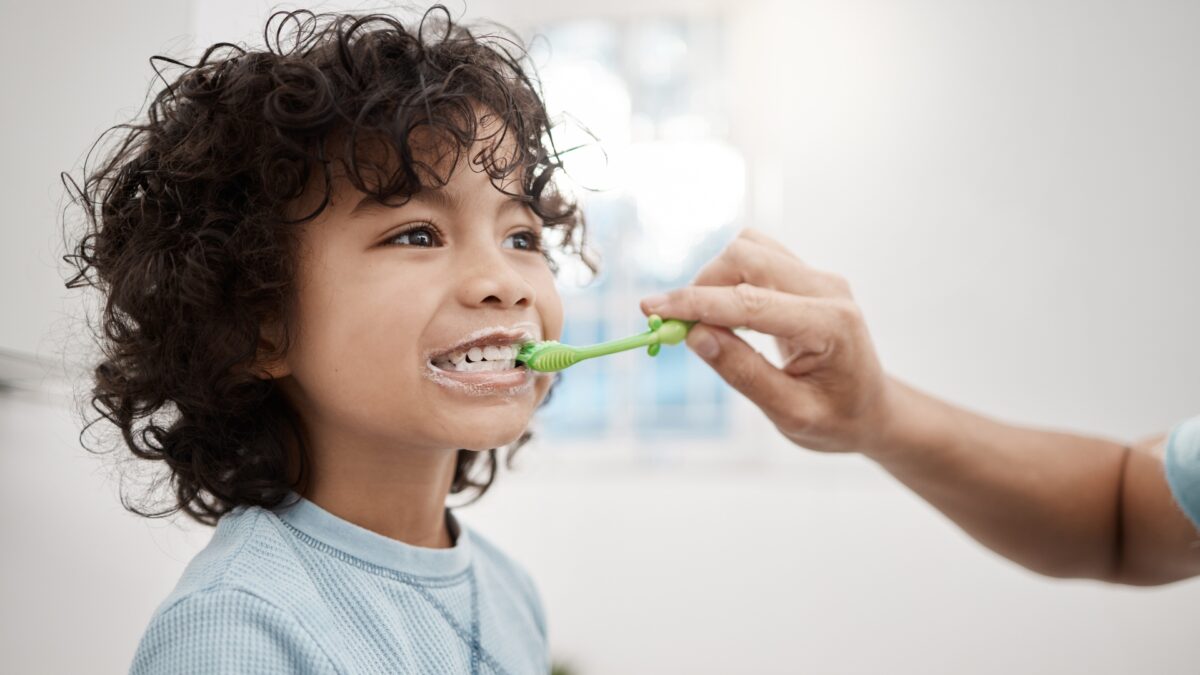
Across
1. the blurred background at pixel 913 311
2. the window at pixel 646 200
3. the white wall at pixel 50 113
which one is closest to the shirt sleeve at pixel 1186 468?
the white wall at pixel 50 113

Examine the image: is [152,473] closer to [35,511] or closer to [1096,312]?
[35,511]

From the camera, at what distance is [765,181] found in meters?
2.81

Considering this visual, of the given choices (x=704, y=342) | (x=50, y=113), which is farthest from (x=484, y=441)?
(x=50, y=113)

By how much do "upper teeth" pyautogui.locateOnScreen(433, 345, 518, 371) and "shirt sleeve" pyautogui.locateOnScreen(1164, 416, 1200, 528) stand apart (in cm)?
53

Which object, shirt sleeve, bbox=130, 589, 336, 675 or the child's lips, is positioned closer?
shirt sleeve, bbox=130, 589, 336, 675

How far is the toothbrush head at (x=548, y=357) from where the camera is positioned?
26.5 inches

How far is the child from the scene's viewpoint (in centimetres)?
63

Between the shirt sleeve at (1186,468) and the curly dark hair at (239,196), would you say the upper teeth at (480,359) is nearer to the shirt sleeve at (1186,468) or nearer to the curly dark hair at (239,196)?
the curly dark hair at (239,196)

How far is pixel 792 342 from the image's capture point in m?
0.81

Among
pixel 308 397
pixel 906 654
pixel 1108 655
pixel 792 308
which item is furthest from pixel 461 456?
pixel 1108 655

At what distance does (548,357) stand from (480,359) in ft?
0.17

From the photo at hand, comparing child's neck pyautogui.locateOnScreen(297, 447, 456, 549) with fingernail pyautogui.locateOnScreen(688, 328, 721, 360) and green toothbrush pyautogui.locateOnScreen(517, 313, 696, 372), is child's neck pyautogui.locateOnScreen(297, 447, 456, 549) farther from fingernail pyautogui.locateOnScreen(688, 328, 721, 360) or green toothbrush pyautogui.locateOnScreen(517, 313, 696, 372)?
fingernail pyautogui.locateOnScreen(688, 328, 721, 360)

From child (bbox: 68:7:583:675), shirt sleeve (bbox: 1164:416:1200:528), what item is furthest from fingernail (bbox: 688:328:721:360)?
shirt sleeve (bbox: 1164:416:1200:528)

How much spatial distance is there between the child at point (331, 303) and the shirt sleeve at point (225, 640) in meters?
0.03
